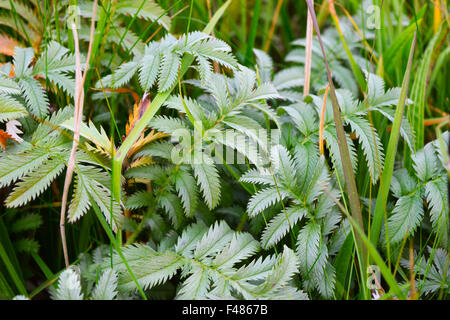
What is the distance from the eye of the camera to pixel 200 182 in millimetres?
1188

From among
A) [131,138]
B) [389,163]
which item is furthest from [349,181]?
[131,138]

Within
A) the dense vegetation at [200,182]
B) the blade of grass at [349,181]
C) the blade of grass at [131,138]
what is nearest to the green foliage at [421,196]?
the dense vegetation at [200,182]

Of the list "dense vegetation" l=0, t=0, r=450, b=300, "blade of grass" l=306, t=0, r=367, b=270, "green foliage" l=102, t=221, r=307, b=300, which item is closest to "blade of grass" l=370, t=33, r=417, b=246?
"dense vegetation" l=0, t=0, r=450, b=300

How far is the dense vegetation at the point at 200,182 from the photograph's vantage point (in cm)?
113

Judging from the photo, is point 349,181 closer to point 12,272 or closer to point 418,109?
point 418,109

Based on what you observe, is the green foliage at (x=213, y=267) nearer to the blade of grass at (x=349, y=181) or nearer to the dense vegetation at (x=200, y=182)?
the dense vegetation at (x=200, y=182)

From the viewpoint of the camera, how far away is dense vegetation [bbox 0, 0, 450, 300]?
3.69 ft

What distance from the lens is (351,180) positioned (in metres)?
1.14

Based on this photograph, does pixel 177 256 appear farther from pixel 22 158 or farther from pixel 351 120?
pixel 351 120

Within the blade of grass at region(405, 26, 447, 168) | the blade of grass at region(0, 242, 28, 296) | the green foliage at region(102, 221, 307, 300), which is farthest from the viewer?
Answer: the blade of grass at region(405, 26, 447, 168)

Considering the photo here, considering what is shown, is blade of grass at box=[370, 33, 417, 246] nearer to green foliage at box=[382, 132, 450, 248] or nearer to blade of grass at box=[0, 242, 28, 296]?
green foliage at box=[382, 132, 450, 248]

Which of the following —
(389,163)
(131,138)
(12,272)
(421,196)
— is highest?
(131,138)

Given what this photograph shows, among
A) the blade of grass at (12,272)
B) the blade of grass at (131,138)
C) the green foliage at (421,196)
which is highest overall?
the blade of grass at (131,138)
